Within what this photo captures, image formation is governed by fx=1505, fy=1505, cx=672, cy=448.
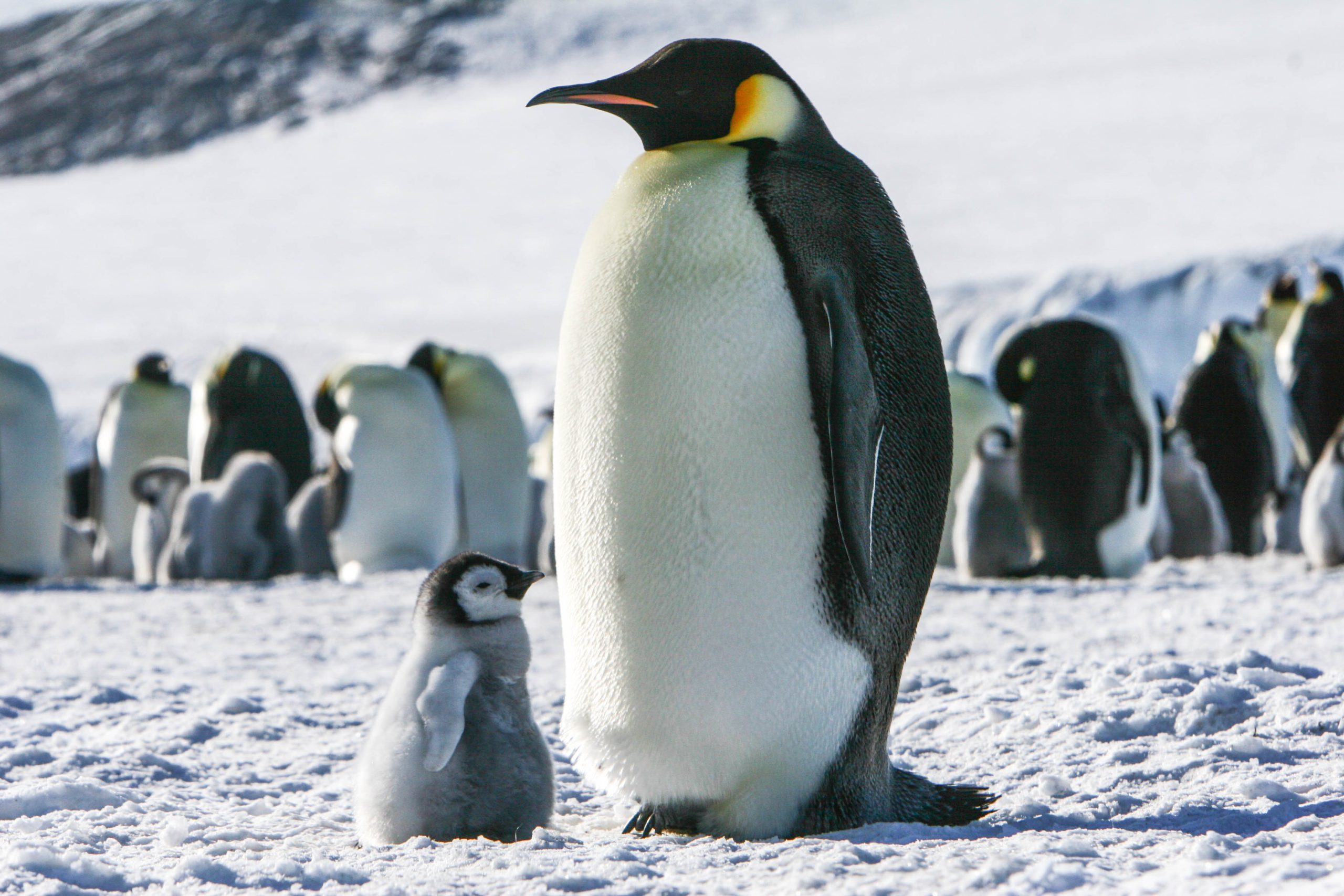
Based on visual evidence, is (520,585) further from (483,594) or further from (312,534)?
(312,534)

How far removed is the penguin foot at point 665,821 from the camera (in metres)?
2.44

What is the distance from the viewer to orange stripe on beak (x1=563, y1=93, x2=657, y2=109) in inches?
101

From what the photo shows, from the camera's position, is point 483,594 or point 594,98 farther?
point 483,594

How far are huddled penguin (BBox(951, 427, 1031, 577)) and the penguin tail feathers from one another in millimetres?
4880

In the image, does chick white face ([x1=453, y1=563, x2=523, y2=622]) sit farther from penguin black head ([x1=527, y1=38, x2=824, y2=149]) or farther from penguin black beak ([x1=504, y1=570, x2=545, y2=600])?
penguin black head ([x1=527, y1=38, x2=824, y2=149])

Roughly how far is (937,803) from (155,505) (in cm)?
705

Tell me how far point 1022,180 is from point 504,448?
43.9 m

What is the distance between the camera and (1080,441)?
6914mm

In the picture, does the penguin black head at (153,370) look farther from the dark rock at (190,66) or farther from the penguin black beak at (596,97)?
the dark rock at (190,66)

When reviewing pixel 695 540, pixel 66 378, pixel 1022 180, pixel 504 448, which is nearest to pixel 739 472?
pixel 695 540

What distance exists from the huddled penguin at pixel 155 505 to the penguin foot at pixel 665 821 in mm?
6644

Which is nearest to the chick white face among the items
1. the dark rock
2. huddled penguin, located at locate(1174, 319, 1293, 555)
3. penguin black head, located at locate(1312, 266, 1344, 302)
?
huddled penguin, located at locate(1174, 319, 1293, 555)

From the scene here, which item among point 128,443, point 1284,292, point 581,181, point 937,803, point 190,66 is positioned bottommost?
A: point 937,803

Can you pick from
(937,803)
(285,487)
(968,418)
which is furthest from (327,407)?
(937,803)
